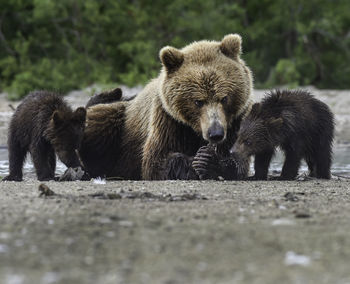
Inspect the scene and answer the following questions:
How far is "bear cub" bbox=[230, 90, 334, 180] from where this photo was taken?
5668mm

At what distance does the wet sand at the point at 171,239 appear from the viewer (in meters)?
2.36

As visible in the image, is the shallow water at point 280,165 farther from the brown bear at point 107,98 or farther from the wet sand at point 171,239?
the wet sand at point 171,239

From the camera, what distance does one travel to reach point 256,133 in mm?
5637

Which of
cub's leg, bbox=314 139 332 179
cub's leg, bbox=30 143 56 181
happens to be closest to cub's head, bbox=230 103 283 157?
cub's leg, bbox=314 139 332 179

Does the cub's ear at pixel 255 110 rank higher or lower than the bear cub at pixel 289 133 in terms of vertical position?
higher

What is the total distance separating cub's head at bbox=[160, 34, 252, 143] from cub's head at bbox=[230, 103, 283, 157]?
11 cm

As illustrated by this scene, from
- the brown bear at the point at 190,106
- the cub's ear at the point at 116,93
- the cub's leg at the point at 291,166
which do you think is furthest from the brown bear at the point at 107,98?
the cub's leg at the point at 291,166

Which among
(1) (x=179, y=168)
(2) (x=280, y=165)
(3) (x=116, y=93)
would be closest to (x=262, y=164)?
(1) (x=179, y=168)

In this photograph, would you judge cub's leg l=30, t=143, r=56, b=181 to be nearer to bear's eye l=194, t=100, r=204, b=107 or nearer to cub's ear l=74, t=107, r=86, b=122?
cub's ear l=74, t=107, r=86, b=122

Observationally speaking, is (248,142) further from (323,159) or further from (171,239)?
(171,239)

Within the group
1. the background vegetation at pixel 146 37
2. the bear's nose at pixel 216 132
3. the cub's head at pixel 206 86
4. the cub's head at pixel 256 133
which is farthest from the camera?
A: the background vegetation at pixel 146 37

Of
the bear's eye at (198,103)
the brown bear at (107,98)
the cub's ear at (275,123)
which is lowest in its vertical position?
the brown bear at (107,98)

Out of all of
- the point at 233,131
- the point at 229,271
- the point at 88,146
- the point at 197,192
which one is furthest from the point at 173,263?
the point at 88,146

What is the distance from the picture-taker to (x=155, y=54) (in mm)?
15703
